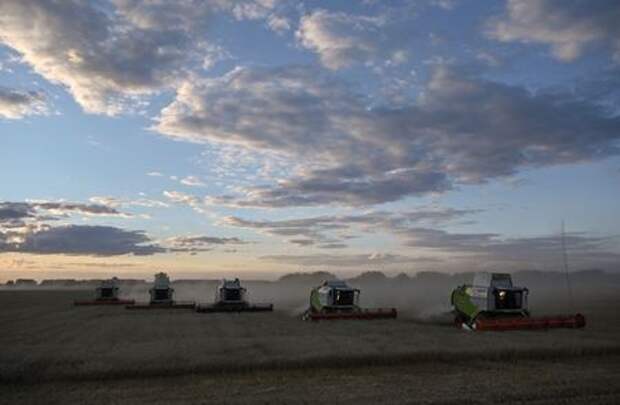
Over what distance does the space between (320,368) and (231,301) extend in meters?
37.6

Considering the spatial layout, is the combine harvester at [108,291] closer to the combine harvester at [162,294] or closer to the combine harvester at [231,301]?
the combine harvester at [162,294]

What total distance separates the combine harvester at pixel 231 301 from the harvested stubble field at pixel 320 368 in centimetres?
2356

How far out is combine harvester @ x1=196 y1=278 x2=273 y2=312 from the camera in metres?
57.0

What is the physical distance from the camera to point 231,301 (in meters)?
58.5

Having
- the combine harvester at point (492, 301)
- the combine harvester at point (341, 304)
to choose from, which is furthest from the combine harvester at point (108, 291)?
the combine harvester at point (492, 301)

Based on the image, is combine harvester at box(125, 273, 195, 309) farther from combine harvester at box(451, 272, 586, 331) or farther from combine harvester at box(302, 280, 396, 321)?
combine harvester at box(451, 272, 586, 331)

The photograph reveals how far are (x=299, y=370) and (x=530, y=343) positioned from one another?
12.0 meters

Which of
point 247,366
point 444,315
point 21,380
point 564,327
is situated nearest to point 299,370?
point 247,366

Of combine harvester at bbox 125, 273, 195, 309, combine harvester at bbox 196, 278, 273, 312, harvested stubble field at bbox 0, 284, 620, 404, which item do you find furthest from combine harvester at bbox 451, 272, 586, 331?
combine harvester at bbox 125, 273, 195, 309

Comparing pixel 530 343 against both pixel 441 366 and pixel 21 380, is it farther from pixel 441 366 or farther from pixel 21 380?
pixel 21 380

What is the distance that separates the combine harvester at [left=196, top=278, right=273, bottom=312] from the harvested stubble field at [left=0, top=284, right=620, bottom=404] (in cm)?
2356

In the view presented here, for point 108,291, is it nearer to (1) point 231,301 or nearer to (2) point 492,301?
(1) point 231,301

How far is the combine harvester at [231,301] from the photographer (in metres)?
57.0

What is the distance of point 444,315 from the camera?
153 ft
